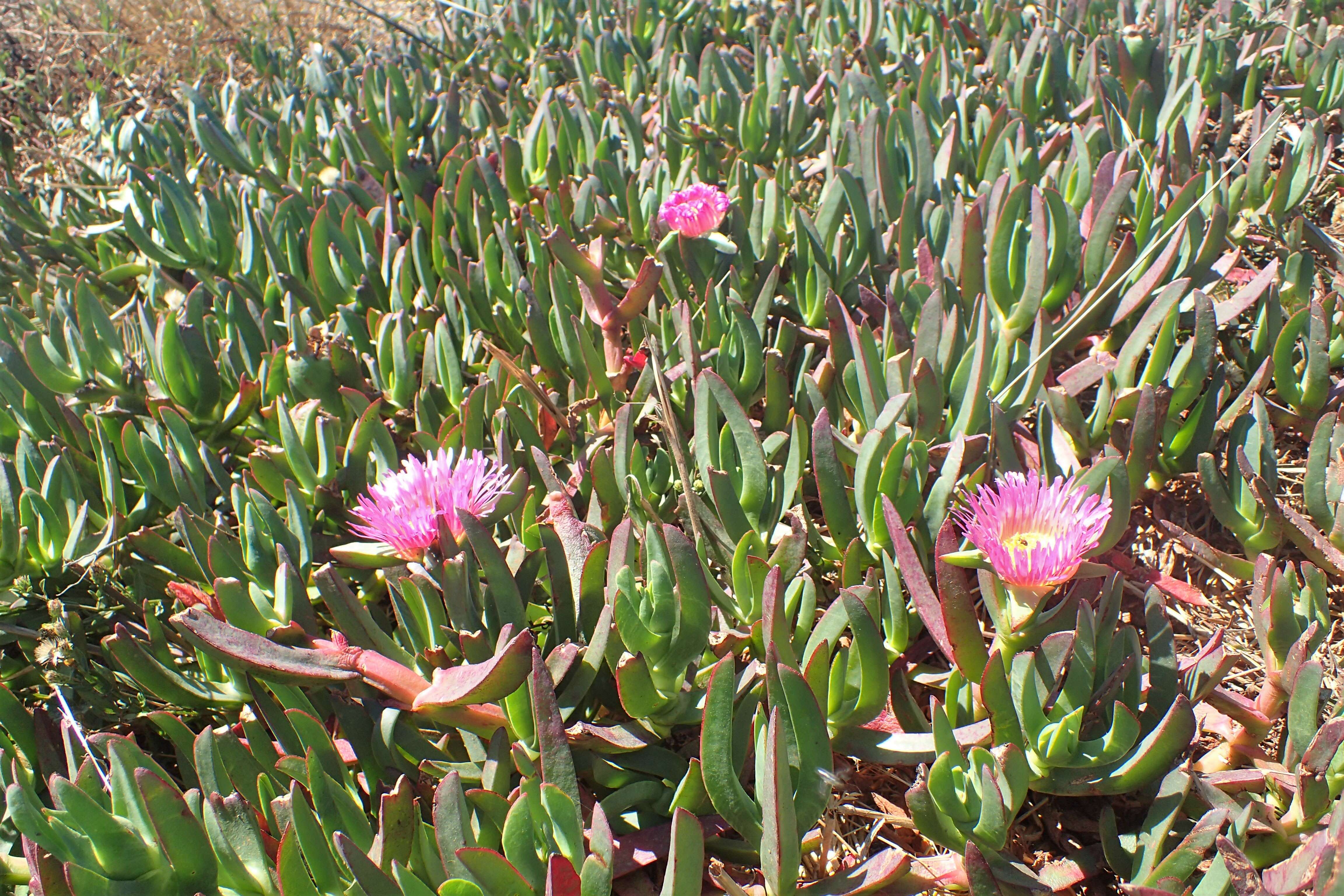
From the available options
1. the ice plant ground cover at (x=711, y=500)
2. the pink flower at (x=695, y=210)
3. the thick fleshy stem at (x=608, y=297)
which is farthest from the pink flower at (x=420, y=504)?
the pink flower at (x=695, y=210)

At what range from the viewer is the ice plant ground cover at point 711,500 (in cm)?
81

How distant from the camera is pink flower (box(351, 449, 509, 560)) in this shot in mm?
884

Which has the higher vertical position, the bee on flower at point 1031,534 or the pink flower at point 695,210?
the pink flower at point 695,210

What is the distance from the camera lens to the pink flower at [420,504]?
88 centimetres

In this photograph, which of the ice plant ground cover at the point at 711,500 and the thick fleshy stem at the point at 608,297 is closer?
the ice plant ground cover at the point at 711,500

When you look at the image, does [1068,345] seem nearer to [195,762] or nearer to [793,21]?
[195,762]

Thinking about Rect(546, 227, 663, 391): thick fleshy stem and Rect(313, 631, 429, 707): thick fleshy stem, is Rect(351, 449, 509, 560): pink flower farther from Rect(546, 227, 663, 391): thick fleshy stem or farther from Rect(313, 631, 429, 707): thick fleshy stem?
Rect(546, 227, 663, 391): thick fleshy stem

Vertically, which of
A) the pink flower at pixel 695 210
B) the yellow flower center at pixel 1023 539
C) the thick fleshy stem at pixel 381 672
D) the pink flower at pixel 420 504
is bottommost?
the thick fleshy stem at pixel 381 672

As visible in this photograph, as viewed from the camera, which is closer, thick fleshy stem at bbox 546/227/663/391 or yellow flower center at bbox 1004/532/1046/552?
yellow flower center at bbox 1004/532/1046/552

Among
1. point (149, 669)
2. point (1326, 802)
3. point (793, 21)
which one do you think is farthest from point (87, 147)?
point (1326, 802)

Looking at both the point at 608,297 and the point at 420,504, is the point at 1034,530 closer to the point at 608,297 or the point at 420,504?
the point at 420,504

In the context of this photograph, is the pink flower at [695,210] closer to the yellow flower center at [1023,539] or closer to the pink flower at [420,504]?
the pink flower at [420,504]

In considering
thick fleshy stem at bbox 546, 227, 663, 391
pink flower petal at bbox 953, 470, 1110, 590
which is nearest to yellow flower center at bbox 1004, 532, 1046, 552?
pink flower petal at bbox 953, 470, 1110, 590

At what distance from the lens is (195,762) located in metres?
0.86
